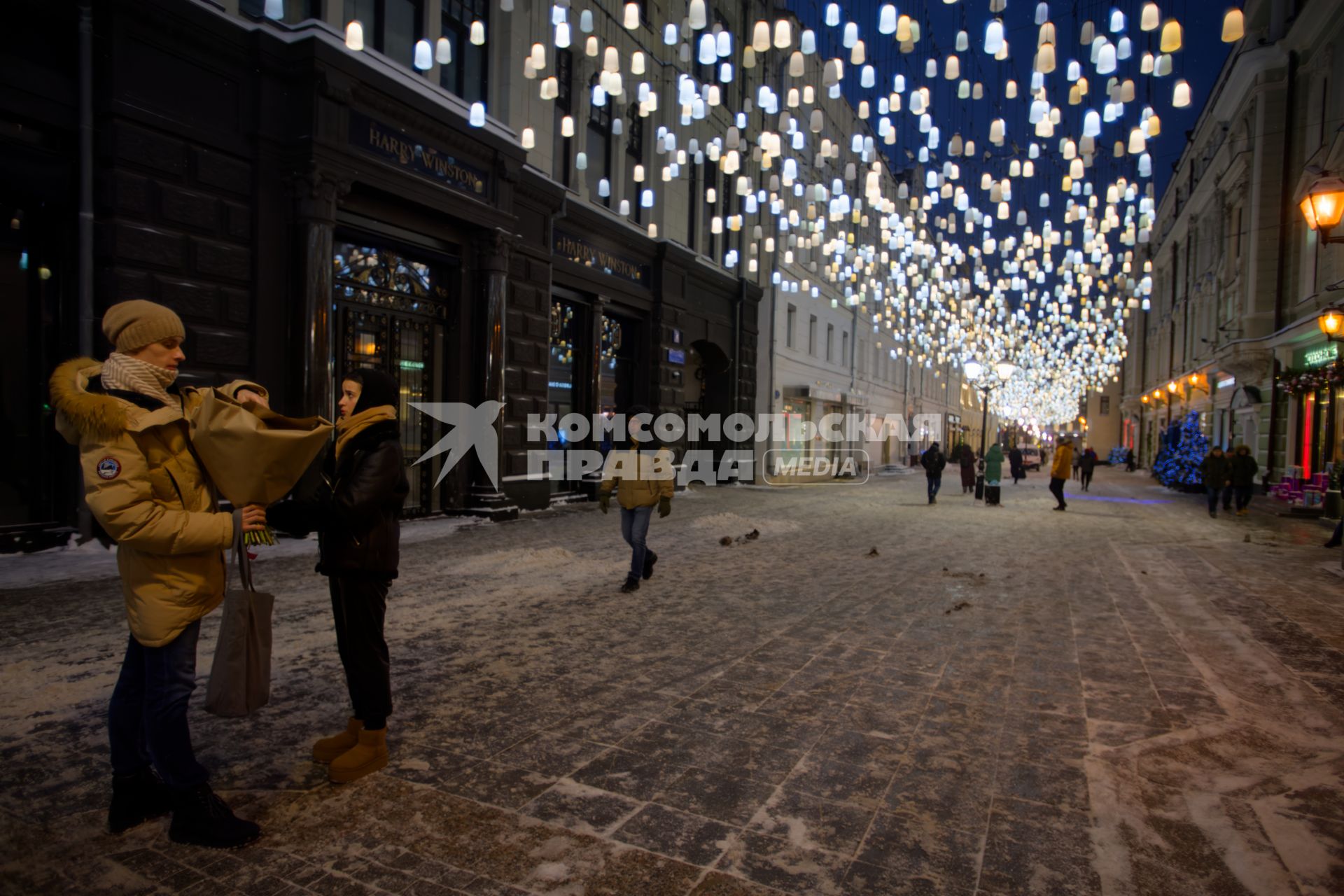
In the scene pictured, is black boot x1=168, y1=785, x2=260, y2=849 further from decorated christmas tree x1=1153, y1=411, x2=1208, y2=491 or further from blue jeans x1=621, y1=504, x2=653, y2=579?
decorated christmas tree x1=1153, y1=411, x2=1208, y2=491

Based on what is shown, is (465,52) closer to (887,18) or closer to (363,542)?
(887,18)

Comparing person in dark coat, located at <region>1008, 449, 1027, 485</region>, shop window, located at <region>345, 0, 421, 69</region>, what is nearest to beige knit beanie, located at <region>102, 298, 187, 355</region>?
shop window, located at <region>345, 0, 421, 69</region>

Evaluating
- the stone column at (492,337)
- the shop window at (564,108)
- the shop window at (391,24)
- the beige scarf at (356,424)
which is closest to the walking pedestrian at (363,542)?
the beige scarf at (356,424)

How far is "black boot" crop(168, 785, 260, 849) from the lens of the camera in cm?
286

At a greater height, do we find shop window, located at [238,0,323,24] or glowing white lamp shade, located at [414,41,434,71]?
shop window, located at [238,0,323,24]

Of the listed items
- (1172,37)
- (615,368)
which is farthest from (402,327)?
(1172,37)

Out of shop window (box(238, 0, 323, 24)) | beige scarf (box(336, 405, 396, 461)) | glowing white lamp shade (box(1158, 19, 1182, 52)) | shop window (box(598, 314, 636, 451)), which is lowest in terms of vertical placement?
beige scarf (box(336, 405, 396, 461))

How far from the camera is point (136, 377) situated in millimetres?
2725

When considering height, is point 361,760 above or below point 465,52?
below

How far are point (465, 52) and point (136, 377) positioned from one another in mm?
12467

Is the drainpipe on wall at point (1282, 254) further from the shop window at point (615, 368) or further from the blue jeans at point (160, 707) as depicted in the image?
the blue jeans at point (160, 707)

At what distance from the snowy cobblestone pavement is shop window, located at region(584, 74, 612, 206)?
1140 cm

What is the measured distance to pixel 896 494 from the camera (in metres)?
23.5

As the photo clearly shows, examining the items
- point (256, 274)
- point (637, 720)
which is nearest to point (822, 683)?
point (637, 720)
